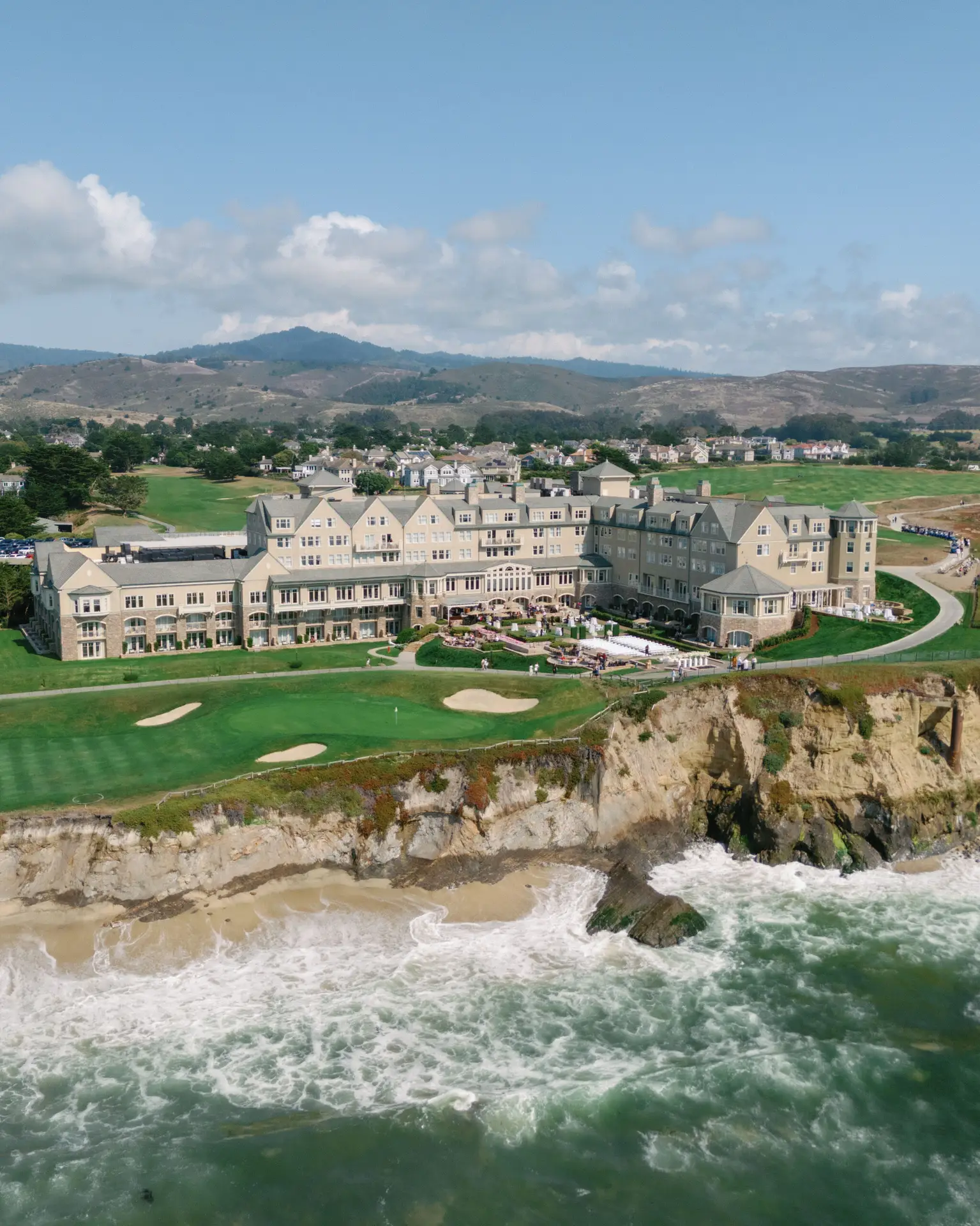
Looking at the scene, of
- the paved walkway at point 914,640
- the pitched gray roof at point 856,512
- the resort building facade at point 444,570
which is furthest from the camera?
the pitched gray roof at point 856,512

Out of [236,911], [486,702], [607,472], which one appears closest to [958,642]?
[486,702]

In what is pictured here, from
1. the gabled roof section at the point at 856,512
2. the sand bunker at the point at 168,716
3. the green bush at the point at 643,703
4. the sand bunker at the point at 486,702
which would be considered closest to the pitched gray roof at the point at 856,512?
the gabled roof section at the point at 856,512

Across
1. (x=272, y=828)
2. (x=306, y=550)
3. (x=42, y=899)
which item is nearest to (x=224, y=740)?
(x=272, y=828)

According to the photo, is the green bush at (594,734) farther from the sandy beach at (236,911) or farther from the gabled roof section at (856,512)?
the gabled roof section at (856,512)

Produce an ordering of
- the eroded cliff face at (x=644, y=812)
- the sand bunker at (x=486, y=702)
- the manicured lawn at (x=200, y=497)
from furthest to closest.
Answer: the manicured lawn at (x=200, y=497), the sand bunker at (x=486, y=702), the eroded cliff face at (x=644, y=812)

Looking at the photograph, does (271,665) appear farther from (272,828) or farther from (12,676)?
(272,828)

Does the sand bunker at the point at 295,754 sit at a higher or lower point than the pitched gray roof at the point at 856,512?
lower

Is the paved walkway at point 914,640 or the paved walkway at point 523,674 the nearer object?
the paved walkway at point 523,674
